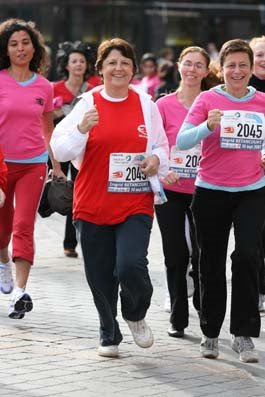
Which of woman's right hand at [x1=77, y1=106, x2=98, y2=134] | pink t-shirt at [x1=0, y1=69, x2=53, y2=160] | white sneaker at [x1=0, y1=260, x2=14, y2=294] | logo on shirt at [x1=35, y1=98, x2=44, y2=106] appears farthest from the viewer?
white sneaker at [x1=0, y1=260, x2=14, y2=294]

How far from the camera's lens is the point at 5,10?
25312mm

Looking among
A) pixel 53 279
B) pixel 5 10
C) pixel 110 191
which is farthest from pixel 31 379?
pixel 5 10

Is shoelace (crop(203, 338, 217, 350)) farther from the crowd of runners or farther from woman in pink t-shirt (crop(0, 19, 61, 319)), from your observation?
woman in pink t-shirt (crop(0, 19, 61, 319))

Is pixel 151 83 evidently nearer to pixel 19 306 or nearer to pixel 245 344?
pixel 19 306

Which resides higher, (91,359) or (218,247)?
(218,247)

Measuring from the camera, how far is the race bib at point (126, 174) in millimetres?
7363

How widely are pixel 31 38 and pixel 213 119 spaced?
7.79ft

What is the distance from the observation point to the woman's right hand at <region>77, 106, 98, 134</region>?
23.6 ft

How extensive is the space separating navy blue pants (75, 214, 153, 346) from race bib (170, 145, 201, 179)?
117cm

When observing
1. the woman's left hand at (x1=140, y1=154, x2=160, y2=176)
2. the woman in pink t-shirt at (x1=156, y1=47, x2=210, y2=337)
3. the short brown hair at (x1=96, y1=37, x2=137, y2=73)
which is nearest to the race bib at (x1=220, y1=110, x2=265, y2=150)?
the woman's left hand at (x1=140, y1=154, x2=160, y2=176)

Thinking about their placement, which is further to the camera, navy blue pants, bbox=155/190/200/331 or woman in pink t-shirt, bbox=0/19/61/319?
woman in pink t-shirt, bbox=0/19/61/319

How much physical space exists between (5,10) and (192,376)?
19.0 metres

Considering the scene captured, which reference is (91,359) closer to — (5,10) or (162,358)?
(162,358)

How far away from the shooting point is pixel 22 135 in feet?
29.4
